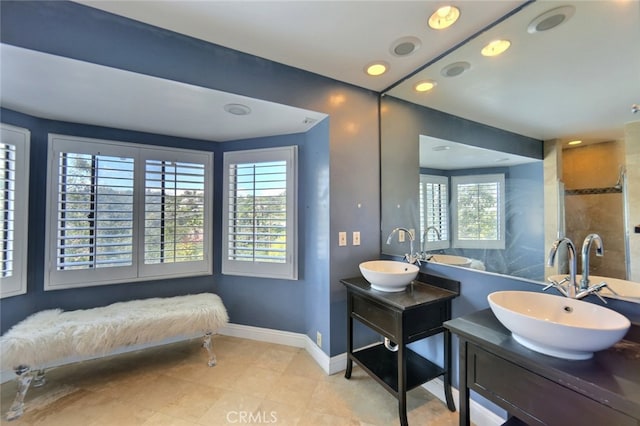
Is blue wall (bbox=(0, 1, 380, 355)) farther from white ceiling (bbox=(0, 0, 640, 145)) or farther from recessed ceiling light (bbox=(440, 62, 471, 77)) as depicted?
recessed ceiling light (bbox=(440, 62, 471, 77))

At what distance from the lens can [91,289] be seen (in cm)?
230

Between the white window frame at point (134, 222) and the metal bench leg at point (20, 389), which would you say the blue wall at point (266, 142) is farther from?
the metal bench leg at point (20, 389)

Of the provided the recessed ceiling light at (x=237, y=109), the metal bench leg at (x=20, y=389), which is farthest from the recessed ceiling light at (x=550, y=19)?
the metal bench leg at (x=20, y=389)

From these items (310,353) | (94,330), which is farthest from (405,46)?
(94,330)

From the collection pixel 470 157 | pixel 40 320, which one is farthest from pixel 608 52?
pixel 40 320

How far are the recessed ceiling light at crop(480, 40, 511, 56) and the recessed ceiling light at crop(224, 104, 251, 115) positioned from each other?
1694 millimetres

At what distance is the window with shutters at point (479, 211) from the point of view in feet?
6.01

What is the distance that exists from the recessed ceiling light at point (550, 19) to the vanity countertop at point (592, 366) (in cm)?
151

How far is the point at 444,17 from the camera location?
57.5 inches

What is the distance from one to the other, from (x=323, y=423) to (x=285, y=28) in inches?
97.7

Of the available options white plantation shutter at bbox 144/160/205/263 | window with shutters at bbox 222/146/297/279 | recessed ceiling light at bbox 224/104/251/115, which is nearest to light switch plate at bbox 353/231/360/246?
window with shutters at bbox 222/146/297/279

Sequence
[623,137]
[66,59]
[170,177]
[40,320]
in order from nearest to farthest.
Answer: [623,137] < [66,59] < [40,320] < [170,177]

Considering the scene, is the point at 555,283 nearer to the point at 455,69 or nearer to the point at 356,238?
the point at 356,238

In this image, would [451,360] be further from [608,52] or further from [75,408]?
[75,408]
